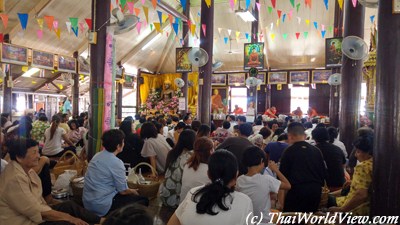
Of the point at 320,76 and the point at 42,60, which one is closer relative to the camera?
the point at 42,60

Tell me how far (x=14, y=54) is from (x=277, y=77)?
10629mm

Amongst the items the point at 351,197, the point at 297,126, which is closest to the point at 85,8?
the point at 297,126

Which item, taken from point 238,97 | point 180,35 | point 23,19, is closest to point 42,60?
point 23,19

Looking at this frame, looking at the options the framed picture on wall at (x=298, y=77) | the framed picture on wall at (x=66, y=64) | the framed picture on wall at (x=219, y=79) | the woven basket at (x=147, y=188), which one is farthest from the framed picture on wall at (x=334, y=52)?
the framed picture on wall at (x=66, y=64)

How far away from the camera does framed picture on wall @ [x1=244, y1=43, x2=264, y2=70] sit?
9884mm

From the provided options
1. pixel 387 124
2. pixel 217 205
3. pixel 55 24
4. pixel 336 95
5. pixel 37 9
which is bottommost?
pixel 217 205

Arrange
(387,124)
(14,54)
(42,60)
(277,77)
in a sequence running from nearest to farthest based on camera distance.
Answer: (387,124) → (14,54) → (42,60) → (277,77)

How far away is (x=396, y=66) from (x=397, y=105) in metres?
0.28

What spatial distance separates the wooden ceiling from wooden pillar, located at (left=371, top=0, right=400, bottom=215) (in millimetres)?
7599

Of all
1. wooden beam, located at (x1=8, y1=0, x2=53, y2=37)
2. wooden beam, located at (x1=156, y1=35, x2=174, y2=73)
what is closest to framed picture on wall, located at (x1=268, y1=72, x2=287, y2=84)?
wooden beam, located at (x1=156, y1=35, x2=174, y2=73)

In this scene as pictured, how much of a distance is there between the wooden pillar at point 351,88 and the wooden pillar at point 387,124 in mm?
3481

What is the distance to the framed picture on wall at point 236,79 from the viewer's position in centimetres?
1575

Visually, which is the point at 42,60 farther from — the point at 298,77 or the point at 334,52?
the point at 298,77

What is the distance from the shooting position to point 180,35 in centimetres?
1380
